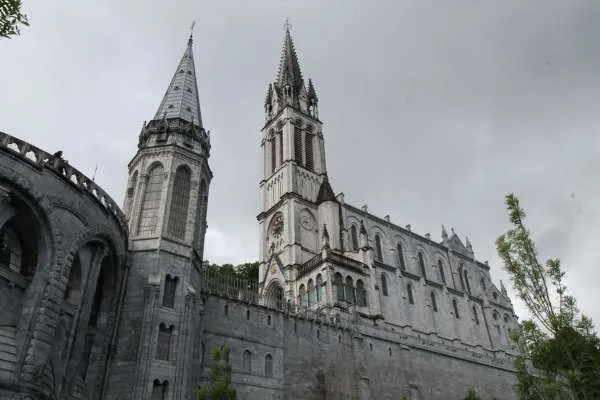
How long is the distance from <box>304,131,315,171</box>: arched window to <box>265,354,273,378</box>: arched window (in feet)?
85.0

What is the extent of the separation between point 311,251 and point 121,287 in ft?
81.1

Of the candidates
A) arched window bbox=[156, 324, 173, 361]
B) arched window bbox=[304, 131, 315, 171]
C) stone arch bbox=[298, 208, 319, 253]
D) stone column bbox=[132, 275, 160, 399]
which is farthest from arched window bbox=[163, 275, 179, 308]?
arched window bbox=[304, 131, 315, 171]

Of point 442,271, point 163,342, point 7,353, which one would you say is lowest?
point 7,353

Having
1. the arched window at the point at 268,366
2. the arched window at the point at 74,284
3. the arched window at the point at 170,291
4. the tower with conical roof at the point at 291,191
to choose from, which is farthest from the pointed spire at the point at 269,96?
the arched window at the point at 74,284

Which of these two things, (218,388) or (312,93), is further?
(312,93)

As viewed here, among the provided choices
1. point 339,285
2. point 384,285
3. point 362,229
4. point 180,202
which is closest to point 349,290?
point 339,285

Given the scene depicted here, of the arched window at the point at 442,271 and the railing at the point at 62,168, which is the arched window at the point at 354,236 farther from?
the railing at the point at 62,168

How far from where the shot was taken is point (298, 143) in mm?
54250

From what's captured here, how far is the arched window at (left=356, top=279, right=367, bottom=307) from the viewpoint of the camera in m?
40.9

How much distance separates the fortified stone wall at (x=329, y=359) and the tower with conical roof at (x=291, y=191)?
8.68 metres

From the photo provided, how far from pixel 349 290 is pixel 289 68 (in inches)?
1332

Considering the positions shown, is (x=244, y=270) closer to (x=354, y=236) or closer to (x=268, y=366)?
(x=354, y=236)

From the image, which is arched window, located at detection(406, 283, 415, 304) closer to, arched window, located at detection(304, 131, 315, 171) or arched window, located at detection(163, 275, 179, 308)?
arched window, located at detection(304, 131, 315, 171)

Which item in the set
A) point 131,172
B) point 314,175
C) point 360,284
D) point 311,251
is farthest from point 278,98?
point 131,172
